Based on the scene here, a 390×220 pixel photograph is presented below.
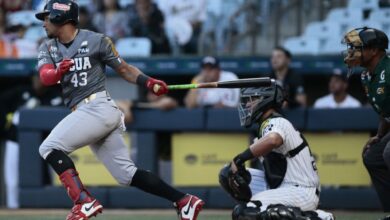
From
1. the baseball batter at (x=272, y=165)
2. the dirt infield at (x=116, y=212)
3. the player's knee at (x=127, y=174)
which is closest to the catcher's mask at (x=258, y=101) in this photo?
the baseball batter at (x=272, y=165)

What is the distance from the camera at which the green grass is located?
7973 millimetres

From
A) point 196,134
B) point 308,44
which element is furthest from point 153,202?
point 308,44

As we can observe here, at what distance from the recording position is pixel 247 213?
5680 mm

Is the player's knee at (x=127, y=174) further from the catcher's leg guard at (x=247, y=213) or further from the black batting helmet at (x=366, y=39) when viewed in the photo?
the black batting helmet at (x=366, y=39)

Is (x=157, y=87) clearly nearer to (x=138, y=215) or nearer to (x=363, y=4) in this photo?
(x=138, y=215)

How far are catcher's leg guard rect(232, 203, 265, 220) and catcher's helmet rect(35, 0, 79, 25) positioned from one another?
1871 mm

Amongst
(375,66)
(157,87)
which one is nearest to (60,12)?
(157,87)

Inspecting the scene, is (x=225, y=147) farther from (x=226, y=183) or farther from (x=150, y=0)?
(x=226, y=183)

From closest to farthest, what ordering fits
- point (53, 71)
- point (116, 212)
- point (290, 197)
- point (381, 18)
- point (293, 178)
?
point (290, 197) → point (293, 178) → point (53, 71) → point (116, 212) → point (381, 18)

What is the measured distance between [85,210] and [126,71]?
116 cm

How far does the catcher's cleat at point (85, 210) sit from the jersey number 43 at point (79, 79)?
87 cm

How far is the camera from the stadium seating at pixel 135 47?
10776mm

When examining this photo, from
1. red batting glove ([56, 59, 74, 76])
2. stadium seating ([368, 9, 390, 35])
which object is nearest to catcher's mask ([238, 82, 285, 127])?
red batting glove ([56, 59, 74, 76])

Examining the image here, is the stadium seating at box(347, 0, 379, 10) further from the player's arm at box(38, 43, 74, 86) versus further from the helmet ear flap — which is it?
the player's arm at box(38, 43, 74, 86)
